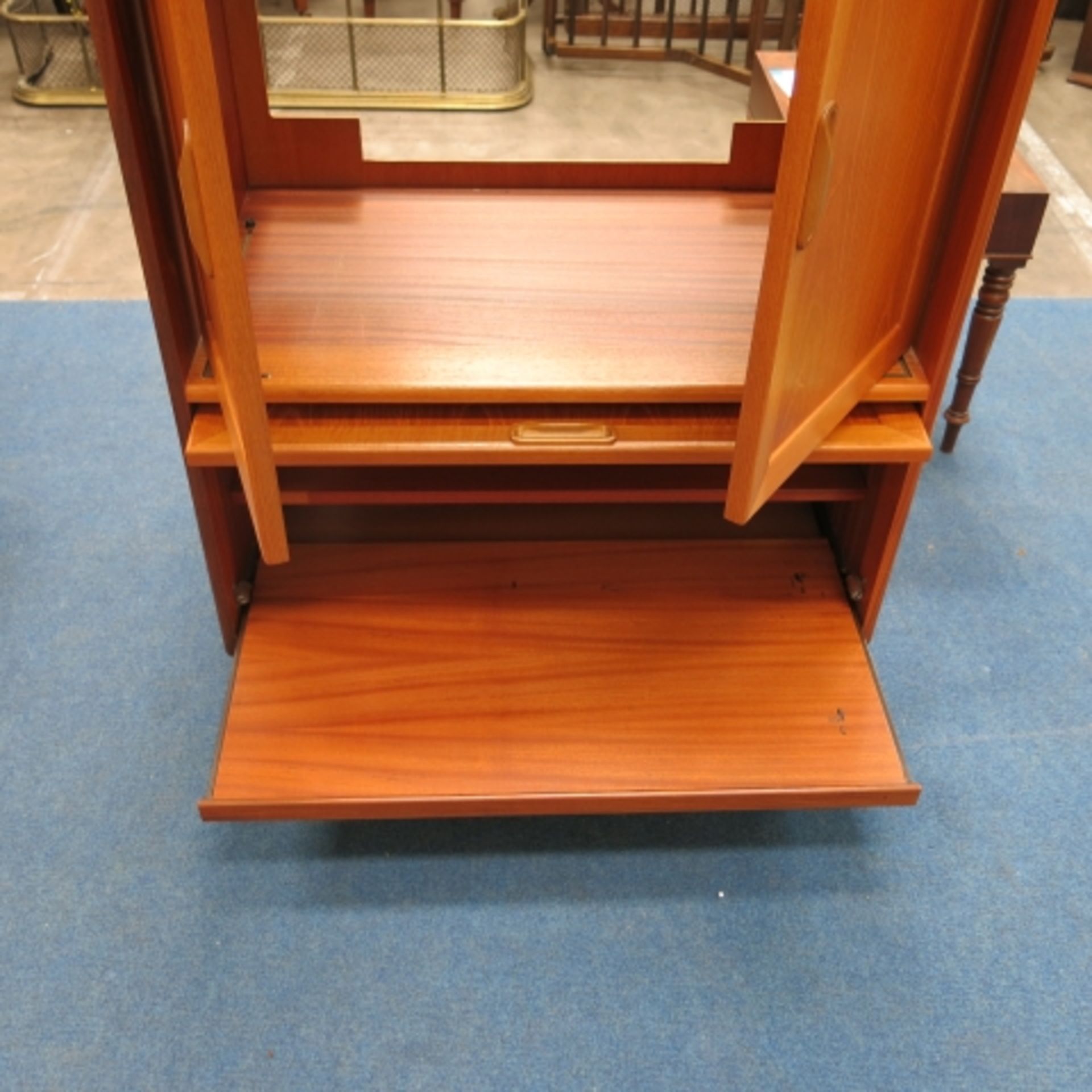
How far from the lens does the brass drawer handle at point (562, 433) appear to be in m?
1.06

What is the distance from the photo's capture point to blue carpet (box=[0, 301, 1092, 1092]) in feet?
3.60

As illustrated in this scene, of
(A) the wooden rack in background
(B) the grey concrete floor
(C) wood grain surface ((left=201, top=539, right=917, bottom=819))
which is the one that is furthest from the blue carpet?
(A) the wooden rack in background

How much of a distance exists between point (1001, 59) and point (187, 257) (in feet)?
2.36

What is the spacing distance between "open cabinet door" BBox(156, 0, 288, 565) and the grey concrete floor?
4.59 ft

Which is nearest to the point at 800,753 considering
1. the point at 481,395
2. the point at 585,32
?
the point at 481,395

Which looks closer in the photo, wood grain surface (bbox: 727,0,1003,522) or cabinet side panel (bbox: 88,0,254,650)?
wood grain surface (bbox: 727,0,1003,522)

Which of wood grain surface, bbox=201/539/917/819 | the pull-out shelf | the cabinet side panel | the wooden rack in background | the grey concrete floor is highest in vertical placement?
the cabinet side panel

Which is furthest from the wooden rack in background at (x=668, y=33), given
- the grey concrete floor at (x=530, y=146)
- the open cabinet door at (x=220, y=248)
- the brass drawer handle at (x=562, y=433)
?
the open cabinet door at (x=220, y=248)

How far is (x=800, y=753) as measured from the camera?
3.75 ft

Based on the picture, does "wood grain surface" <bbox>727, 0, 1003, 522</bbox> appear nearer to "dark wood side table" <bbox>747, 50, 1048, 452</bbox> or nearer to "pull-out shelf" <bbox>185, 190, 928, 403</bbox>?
"pull-out shelf" <bbox>185, 190, 928, 403</bbox>

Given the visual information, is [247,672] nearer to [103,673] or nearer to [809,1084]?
[103,673]

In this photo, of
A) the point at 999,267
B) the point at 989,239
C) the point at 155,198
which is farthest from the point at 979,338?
the point at 155,198

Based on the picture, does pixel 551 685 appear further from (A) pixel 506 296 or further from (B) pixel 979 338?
(B) pixel 979 338

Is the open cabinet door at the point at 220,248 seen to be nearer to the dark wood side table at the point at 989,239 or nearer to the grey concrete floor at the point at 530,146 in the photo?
the dark wood side table at the point at 989,239
